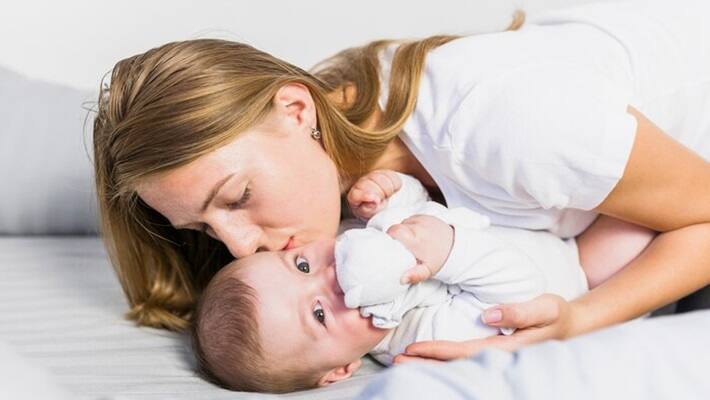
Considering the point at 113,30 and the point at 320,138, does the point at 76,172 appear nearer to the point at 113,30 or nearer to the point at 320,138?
the point at 113,30

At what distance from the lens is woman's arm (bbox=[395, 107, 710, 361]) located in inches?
59.4

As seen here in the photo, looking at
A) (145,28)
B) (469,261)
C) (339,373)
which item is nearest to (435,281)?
(469,261)

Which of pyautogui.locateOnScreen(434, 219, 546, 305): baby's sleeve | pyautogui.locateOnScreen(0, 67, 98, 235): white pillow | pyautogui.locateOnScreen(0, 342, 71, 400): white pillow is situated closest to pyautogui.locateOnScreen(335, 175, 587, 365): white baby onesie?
pyautogui.locateOnScreen(434, 219, 546, 305): baby's sleeve

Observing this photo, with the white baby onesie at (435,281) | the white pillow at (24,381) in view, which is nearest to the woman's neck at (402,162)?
the white baby onesie at (435,281)

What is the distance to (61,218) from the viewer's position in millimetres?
2213

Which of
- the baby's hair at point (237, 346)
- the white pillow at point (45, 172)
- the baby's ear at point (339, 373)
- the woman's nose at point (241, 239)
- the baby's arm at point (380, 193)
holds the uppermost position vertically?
the baby's arm at point (380, 193)

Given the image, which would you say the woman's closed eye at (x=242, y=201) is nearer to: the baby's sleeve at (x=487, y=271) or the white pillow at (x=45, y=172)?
the baby's sleeve at (x=487, y=271)

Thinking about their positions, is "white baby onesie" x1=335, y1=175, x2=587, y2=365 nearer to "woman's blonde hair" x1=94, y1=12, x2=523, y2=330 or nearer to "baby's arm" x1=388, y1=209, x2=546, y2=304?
"baby's arm" x1=388, y1=209, x2=546, y2=304

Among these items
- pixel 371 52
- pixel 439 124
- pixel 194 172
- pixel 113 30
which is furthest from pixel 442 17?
pixel 194 172

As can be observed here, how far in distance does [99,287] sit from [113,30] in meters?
1.01

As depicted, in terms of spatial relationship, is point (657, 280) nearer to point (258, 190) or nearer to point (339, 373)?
point (339, 373)

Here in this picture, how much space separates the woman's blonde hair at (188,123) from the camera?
1.50 m

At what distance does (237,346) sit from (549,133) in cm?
53

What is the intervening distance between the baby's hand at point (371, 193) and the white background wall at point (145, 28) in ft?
3.73
